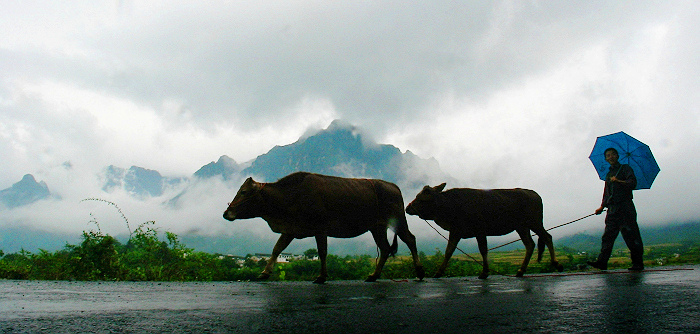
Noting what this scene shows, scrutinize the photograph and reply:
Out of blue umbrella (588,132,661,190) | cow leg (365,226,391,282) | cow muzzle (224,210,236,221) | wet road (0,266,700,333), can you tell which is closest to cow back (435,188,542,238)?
cow leg (365,226,391,282)

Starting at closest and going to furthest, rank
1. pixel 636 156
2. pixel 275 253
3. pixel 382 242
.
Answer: pixel 275 253 → pixel 382 242 → pixel 636 156

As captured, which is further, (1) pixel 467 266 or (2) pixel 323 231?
(1) pixel 467 266

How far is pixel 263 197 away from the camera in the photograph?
8414 millimetres

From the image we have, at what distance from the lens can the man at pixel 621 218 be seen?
9.47m

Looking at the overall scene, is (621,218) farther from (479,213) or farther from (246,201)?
(246,201)

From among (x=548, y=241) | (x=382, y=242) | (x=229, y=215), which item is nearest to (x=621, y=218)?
(x=548, y=241)

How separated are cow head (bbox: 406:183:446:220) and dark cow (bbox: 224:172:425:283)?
1.33 meters

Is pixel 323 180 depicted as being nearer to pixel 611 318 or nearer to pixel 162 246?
pixel 162 246

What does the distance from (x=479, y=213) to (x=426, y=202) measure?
120 cm

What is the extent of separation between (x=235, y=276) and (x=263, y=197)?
203cm

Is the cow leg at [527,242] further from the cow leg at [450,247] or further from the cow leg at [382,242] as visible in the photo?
the cow leg at [382,242]

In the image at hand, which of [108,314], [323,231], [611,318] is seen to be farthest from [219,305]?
[323,231]

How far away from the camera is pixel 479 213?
9.80 meters

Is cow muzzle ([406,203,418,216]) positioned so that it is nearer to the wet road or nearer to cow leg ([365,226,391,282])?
cow leg ([365,226,391,282])
